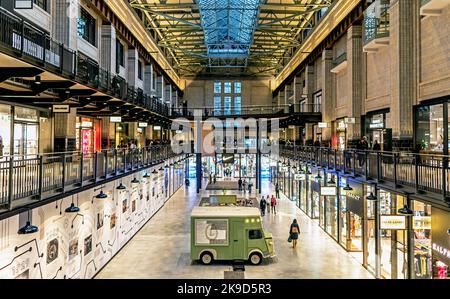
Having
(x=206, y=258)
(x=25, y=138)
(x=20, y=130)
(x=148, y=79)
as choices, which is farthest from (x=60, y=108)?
(x=148, y=79)

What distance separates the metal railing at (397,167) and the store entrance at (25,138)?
547 inches

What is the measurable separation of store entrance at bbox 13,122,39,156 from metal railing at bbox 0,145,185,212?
9.14 feet

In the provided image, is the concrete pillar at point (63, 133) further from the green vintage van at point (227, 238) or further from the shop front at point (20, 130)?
the green vintage van at point (227, 238)

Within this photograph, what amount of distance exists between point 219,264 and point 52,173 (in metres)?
8.63

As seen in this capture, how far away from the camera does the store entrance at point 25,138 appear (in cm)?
1386

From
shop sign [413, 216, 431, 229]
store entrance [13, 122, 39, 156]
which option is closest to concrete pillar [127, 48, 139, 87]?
store entrance [13, 122, 39, 156]

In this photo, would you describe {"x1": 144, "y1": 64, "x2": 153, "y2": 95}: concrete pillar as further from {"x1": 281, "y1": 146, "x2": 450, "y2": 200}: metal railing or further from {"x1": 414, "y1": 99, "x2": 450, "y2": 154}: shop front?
{"x1": 414, "y1": 99, "x2": 450, "y2": 154}: shop front

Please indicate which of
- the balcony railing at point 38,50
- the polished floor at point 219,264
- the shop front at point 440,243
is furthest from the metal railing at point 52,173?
the shop front at point 440,243

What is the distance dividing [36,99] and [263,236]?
35.9 ft

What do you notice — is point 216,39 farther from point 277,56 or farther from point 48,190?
point 48,190

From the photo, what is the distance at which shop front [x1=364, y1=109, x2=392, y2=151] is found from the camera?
15139 millimetres

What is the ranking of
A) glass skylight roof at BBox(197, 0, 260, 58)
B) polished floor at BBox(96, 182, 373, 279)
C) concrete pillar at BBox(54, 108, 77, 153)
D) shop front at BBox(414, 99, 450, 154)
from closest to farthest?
shop front at BBox(414, 99, 450, 154) → polished floor at BBox(96, 182, 373, 279) → concrete pillar at BBox(54, 108, 77, 153) → glass skylight roof at BBox(197, 0, 260, 58)

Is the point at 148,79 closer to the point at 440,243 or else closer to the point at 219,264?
the point at 219,264

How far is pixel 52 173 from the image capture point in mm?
8859
